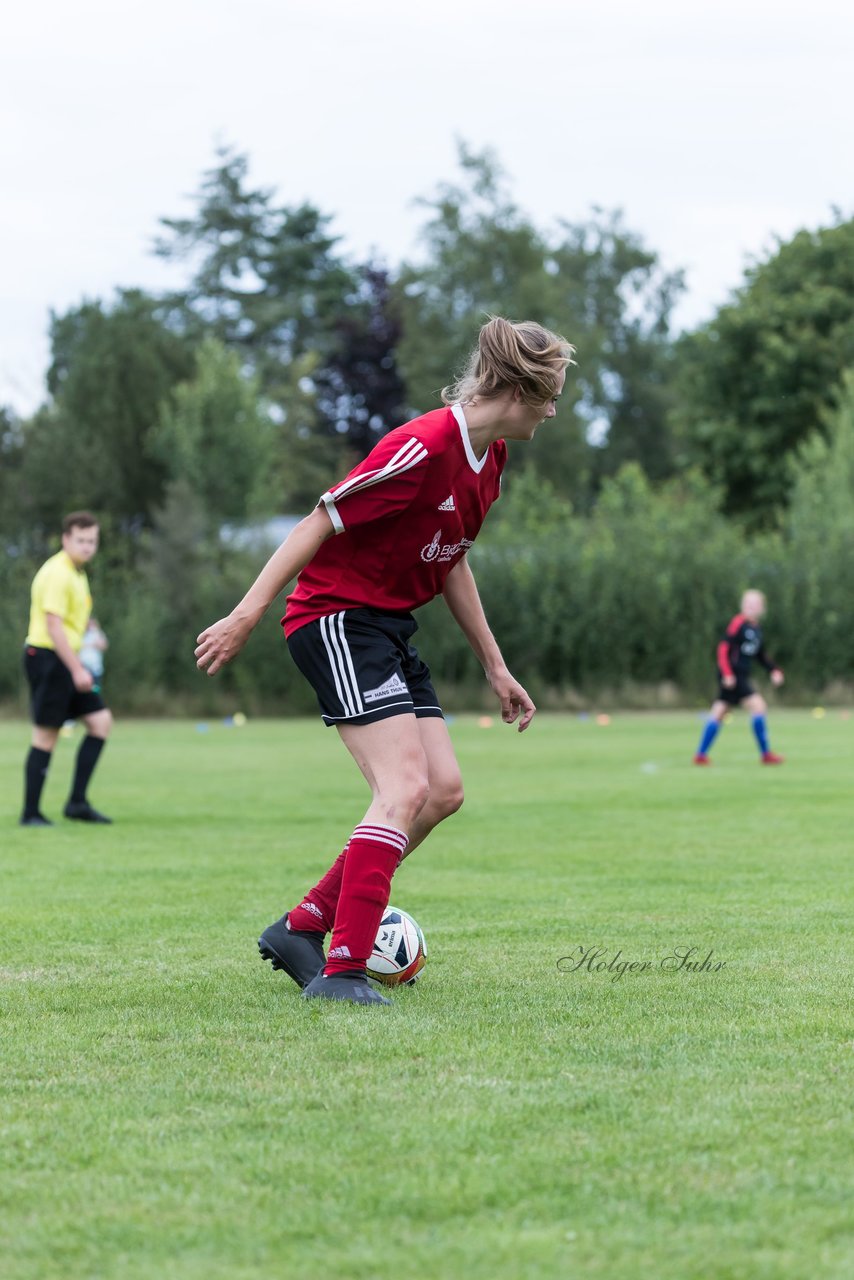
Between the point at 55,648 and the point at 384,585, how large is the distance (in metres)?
6.64

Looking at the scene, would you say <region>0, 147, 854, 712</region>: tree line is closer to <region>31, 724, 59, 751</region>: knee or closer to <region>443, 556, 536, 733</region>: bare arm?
<region>31, 724, 59, 751</region>: knee

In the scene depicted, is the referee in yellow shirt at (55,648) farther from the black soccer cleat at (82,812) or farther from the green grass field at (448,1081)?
the green grass field at (448,1081)

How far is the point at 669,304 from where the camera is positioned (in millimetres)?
66500

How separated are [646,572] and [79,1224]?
32.0 m

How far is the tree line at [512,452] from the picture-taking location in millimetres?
34344

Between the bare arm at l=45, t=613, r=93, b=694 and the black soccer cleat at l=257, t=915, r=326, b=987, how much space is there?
6.01 meters

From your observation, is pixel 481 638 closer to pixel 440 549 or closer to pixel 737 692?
pixel 440 549

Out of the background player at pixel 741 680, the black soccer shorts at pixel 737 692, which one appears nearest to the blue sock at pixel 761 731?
the background player at pixel 741 680

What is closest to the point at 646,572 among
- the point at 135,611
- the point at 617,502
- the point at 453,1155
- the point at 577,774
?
the point at 617,502

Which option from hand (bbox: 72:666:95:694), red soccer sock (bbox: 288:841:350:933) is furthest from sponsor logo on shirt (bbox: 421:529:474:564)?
hand (bbox: 72:666:95:694)

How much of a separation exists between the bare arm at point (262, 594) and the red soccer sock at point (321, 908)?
931 mm

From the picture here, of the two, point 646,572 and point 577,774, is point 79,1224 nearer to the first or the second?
point 577,774
